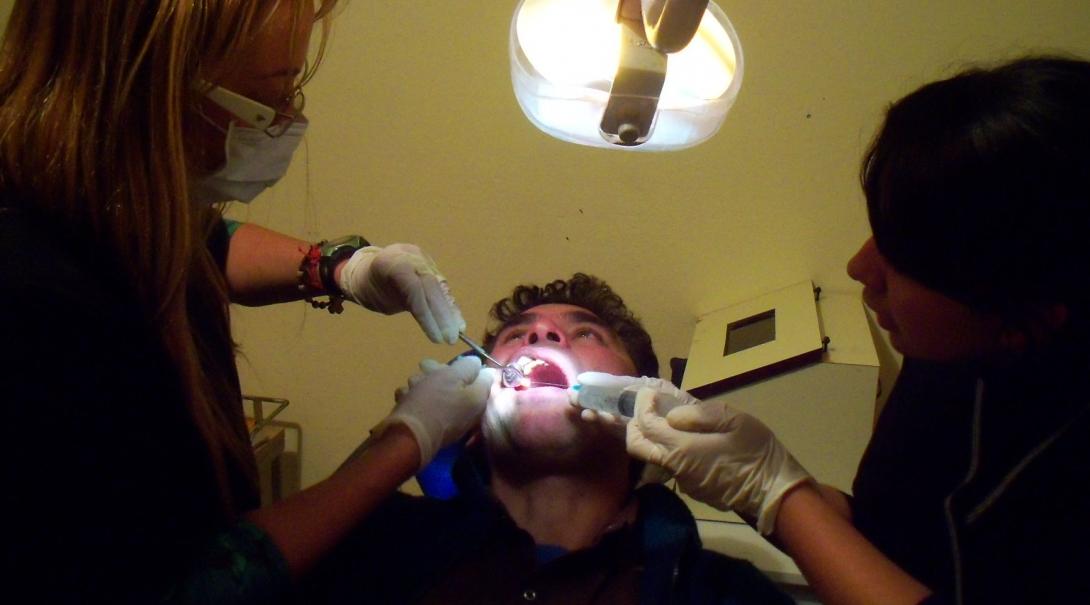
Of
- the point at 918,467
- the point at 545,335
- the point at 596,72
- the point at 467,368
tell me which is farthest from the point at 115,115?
the point at 918,467

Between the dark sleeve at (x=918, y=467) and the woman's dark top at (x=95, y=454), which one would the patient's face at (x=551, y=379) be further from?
the woman's dark top at (x=95, y=454)

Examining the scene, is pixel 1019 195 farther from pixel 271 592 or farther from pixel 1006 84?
pixel 271 592

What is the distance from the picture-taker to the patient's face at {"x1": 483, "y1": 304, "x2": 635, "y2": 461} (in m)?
1.44

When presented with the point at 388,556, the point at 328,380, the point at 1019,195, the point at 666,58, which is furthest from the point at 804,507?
the point at 328,380

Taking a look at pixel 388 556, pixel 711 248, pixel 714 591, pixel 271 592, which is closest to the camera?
pixel 271 592

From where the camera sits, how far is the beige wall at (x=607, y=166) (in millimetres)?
1705

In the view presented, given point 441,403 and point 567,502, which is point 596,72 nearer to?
point 441,403

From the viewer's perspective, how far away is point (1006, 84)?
817 mm

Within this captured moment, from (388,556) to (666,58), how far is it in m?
1.07

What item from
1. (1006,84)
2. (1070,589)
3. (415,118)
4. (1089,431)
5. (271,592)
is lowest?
(271,592)

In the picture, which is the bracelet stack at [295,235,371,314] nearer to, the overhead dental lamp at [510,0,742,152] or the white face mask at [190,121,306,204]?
the white face mask at [190,121,306,204]

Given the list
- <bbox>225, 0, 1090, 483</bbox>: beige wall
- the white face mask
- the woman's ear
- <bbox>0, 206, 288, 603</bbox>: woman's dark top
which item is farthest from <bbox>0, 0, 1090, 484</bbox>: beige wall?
<bbox>0, 206, 288, 603</bbox>: woman's dark top

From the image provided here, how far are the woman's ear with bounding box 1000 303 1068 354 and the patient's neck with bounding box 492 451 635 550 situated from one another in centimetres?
78

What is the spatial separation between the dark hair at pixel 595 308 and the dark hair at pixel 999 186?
0.85m
